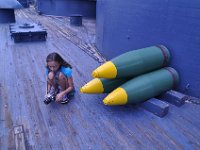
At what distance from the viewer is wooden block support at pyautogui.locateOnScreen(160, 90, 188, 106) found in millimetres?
4473

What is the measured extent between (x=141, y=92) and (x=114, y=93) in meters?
0.48

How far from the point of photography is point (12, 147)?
3.28m

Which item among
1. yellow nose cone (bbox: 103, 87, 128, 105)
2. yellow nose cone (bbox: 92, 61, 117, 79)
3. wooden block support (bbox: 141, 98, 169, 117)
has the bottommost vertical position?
wooden block support (bbox: 141, 98, 169, 117)

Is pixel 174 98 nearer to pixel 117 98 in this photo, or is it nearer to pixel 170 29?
pixel 117 98

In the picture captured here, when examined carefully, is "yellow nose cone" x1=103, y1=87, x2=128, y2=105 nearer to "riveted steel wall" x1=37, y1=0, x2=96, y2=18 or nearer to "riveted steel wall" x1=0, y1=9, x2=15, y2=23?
"riveted steel wall" x1=0, y1=9, x2=15, y2=23

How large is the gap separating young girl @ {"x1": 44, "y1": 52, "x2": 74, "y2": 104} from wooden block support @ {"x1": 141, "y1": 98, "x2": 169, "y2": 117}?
1.46m

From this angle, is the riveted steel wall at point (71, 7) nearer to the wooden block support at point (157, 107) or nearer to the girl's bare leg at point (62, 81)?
the girl's bare leg at point (62, 81)

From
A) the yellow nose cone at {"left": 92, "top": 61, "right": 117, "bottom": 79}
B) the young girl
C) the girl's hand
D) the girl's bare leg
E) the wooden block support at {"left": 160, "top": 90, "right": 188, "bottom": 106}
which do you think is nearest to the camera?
the yellow nose cone at {"left": 92, "top": 61, "right": 117, "bottom": 79}

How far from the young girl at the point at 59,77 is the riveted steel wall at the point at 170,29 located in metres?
2.02

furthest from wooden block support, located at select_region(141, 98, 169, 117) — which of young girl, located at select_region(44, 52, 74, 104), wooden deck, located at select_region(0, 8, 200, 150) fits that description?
young girl, located at select_region(44, 52, 74, 104)

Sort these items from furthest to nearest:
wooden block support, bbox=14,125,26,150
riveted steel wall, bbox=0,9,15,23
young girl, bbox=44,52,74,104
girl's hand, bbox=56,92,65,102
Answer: riveted steel wall, bbox=0,9,15,23, girl's hand, bbox=56,92,65,102, young girl, bbox=44,52,74,104, wooden block support, bbox=14,125,26,150

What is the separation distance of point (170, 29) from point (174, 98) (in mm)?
1382

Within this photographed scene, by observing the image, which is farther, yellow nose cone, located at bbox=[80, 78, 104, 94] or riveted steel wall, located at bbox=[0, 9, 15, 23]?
riveted steel wall, located at bbox=[0, 9, 15, 23]

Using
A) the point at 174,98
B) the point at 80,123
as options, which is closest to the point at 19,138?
the point at 80,123
